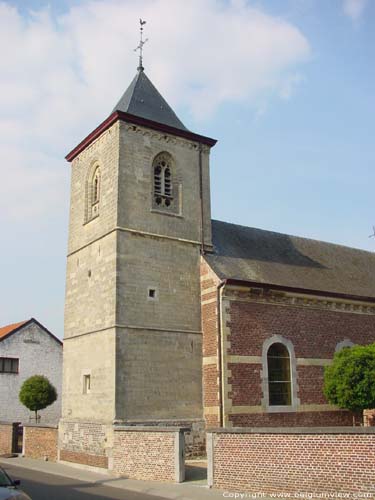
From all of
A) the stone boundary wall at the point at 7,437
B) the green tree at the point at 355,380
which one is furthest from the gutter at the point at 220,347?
the stone boundary wall at the point at 7,437

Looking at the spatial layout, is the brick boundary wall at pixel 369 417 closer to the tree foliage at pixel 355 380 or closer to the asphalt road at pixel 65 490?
the tree foliage at pixel 355 380

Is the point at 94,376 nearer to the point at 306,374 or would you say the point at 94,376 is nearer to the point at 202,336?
the point at 202,336

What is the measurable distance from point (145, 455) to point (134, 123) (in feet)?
34.8

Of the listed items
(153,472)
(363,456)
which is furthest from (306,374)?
(363,456)

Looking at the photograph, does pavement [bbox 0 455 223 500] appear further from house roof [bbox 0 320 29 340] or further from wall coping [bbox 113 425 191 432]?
house roof [bbox 0 320 29 340]

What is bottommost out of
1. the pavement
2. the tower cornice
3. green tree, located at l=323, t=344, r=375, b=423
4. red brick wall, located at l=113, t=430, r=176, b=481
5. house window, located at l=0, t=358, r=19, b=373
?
the pavement

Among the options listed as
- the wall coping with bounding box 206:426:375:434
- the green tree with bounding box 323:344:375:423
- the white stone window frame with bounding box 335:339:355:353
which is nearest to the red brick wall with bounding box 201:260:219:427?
the green tree with bounding box 323:344:375:423

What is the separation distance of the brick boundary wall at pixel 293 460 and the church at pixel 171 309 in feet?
13.3

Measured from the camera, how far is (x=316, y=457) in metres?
10.8

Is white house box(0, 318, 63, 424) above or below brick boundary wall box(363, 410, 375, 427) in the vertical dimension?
above

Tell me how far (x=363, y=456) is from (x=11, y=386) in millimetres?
24307

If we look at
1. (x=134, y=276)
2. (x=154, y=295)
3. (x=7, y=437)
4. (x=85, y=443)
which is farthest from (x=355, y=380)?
(x=7, y=437)

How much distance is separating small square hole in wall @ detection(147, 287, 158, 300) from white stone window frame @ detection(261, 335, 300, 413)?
3.86 meters

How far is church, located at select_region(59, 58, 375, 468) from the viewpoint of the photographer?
54.1 ft
